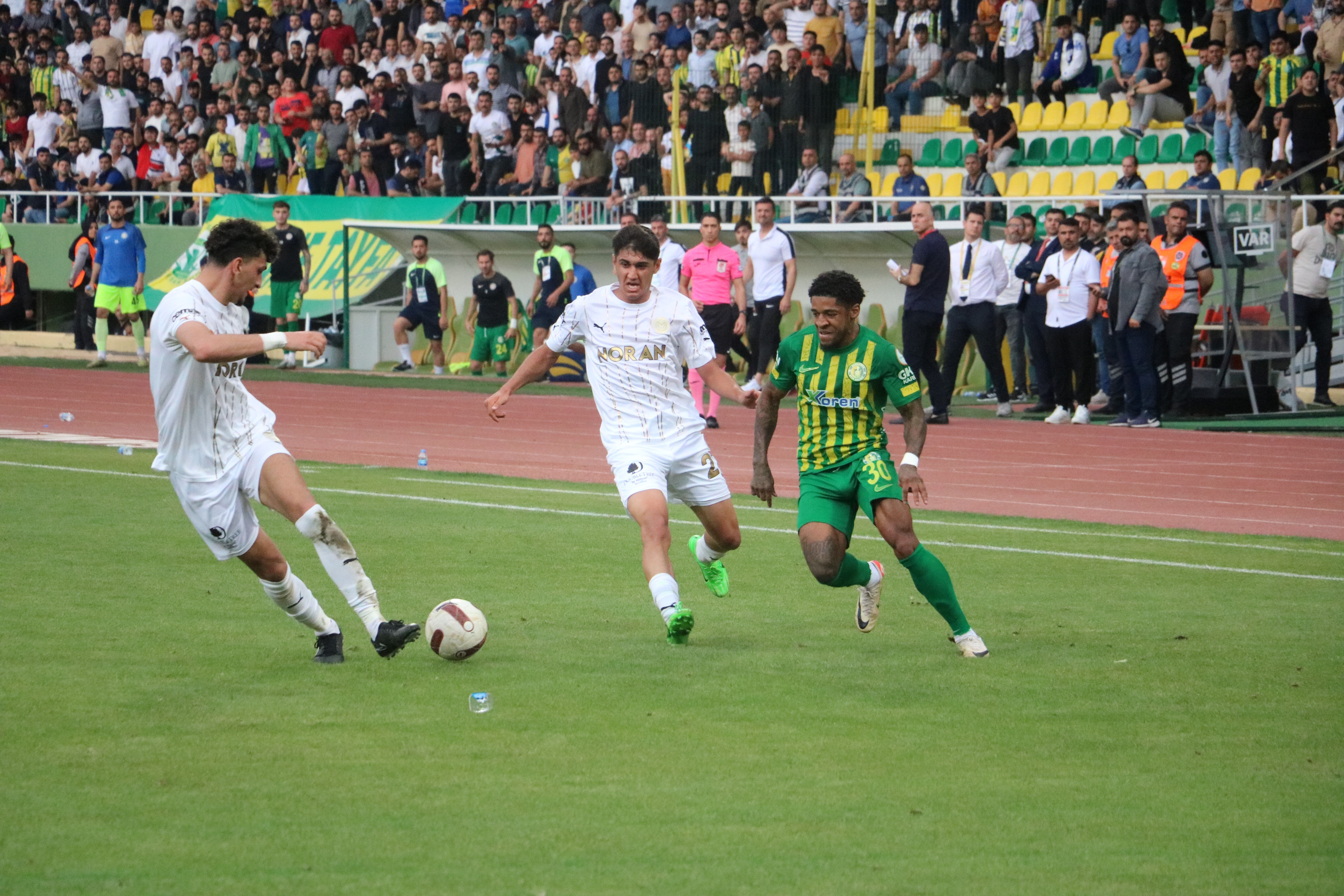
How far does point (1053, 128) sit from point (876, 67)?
115 inches

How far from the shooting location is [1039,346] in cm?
1870

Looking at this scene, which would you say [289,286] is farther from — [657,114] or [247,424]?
[247,424]

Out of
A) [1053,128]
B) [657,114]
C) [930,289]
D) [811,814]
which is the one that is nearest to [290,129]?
[657,114]

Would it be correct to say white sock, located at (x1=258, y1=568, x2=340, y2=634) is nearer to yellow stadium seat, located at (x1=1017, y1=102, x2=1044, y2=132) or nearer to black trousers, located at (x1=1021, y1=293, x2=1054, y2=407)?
black trousers, located at (x1=1021, y1=293, x2=1054, y2=407)

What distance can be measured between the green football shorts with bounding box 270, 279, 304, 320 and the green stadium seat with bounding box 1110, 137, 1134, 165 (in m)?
12.3

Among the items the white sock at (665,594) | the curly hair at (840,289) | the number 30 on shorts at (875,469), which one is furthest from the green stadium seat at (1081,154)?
the white sock at (665,594)

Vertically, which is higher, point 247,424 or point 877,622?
point 247,424

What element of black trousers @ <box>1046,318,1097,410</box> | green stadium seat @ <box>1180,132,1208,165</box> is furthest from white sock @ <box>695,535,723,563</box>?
green stadium seat @ <box>1180,132,1208,165</box>

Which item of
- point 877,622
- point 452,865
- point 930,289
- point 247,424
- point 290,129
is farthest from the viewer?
point 290,129

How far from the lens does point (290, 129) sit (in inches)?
1152

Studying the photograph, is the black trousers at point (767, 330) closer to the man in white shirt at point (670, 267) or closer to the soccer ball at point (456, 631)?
the man in white shirt at point (670, 267)

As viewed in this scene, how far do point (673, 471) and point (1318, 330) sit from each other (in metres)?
12.1

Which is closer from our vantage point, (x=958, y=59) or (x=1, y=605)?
(x=1, y=605)

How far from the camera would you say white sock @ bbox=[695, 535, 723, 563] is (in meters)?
8.04
